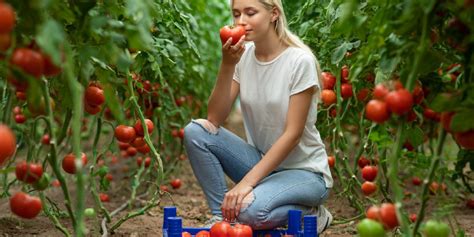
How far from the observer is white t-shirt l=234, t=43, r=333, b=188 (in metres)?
2.68

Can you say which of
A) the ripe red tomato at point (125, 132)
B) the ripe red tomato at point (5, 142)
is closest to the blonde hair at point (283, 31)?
the ripe red tomato at point (125, 132)

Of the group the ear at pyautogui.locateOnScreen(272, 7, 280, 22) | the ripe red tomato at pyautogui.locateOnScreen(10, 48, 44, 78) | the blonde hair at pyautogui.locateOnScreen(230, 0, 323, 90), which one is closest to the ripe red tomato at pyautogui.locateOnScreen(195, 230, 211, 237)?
the blonde hair at pyautogui.locateOnScreen(230, 0, 323, 90)

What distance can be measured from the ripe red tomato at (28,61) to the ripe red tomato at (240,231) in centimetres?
109

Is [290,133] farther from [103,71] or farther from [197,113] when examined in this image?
[197,113]

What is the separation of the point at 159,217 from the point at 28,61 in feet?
7.23

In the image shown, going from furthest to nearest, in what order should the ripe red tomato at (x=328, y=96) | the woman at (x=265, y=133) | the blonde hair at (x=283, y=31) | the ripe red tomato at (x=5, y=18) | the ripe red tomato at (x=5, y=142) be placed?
the ripe red tomato at (x=328, y=96), the blonde hair at (x=283, y=31), the woman at (x=265, y=133), the ripe red tomato at (x=5, y=142), the ripe red tomato at (x=5, y=18)

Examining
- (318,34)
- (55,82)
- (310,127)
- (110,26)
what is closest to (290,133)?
(310,127)

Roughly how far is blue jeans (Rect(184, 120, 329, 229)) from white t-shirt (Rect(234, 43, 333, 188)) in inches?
2.1

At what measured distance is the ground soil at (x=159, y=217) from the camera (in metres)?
3.05

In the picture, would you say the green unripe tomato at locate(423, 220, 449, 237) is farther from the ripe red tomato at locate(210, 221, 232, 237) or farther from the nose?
the nose

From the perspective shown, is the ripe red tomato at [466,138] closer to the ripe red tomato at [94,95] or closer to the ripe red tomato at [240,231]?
the ripe red tomato at [240,231]

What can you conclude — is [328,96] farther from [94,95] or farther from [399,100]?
[399,100]

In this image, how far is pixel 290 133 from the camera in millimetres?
2596

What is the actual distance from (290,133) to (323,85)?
38 cm
